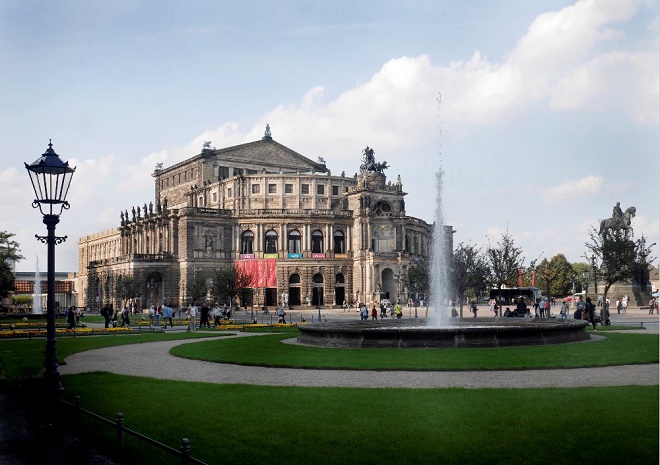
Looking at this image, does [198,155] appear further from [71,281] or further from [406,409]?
[406,409]

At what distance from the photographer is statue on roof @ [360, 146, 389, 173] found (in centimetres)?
11425

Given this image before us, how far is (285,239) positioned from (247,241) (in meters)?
5.76

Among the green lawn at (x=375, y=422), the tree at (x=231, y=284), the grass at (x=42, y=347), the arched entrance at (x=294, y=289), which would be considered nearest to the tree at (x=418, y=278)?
the arched entrance at (x=294, y=289)

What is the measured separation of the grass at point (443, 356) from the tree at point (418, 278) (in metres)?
49.6

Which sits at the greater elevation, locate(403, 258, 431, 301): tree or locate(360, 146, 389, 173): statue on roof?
locate(360, 146, 389, 173): statue on roof

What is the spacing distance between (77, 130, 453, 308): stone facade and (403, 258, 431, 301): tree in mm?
2264

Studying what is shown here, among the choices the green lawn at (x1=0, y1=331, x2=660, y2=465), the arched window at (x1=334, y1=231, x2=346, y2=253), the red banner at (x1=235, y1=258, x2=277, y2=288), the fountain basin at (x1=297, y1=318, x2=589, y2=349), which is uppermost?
the arched window at (x1=334, y1=231, x2=346, y2=253)

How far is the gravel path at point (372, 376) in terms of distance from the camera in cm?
1845

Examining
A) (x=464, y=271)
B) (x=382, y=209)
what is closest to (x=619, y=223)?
(x=464, y=271)

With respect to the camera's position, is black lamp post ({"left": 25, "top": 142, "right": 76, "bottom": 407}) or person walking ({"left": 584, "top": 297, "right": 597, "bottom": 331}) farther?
person walking ({"left": 584, "top": 297, "right": 597, "bottom": 331})

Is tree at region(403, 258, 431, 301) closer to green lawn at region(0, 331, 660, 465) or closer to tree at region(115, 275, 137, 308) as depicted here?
tree at region(115, 275, 137, 308)

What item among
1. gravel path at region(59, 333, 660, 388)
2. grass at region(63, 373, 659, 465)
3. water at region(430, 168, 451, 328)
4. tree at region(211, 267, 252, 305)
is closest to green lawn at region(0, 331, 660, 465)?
grass at region(63, 373, 659, 465)

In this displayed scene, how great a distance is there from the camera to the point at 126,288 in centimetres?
9769

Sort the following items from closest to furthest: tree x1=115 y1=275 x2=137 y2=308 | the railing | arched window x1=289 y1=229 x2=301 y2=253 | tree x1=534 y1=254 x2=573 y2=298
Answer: the railing → tree x1=115 y1=275 x2=137 y2=308 → arched window x1=289 y1=229 x2=301 y2=253 → tree x1=534 y1=254 x2=573 y2=298
